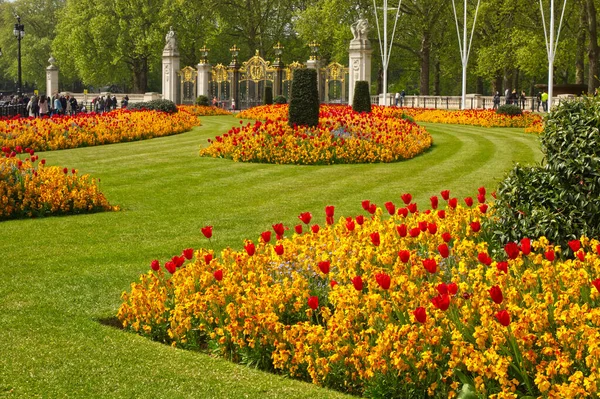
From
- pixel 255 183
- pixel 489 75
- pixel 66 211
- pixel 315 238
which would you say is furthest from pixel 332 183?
pixel 489 75

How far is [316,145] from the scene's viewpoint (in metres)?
17.7

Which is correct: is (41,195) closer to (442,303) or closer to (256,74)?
(442,303)

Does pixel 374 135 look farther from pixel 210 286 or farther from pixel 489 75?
pixel 489 75

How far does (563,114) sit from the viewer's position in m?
7.20

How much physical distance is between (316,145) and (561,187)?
35.7 feet

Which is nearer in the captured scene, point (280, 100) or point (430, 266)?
point (430, 266)

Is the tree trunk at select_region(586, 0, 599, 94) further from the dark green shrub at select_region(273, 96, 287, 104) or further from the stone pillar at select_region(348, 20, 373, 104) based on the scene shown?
the dark green shrub at select_region(273, 96, 287, 104)

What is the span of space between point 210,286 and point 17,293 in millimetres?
1998

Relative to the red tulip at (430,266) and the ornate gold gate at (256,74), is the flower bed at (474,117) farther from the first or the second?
the red tulip at (430,266)

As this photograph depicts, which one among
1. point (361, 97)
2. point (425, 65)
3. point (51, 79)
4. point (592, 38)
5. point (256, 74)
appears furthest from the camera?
point (51, 79)

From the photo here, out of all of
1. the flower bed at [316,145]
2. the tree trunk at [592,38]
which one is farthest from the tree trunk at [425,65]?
the flower bed at [316,145]

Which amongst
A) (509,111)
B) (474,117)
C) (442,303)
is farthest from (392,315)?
(474,117)

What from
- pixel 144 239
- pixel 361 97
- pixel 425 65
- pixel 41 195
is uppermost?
pixel 425 65

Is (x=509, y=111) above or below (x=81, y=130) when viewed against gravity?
above
